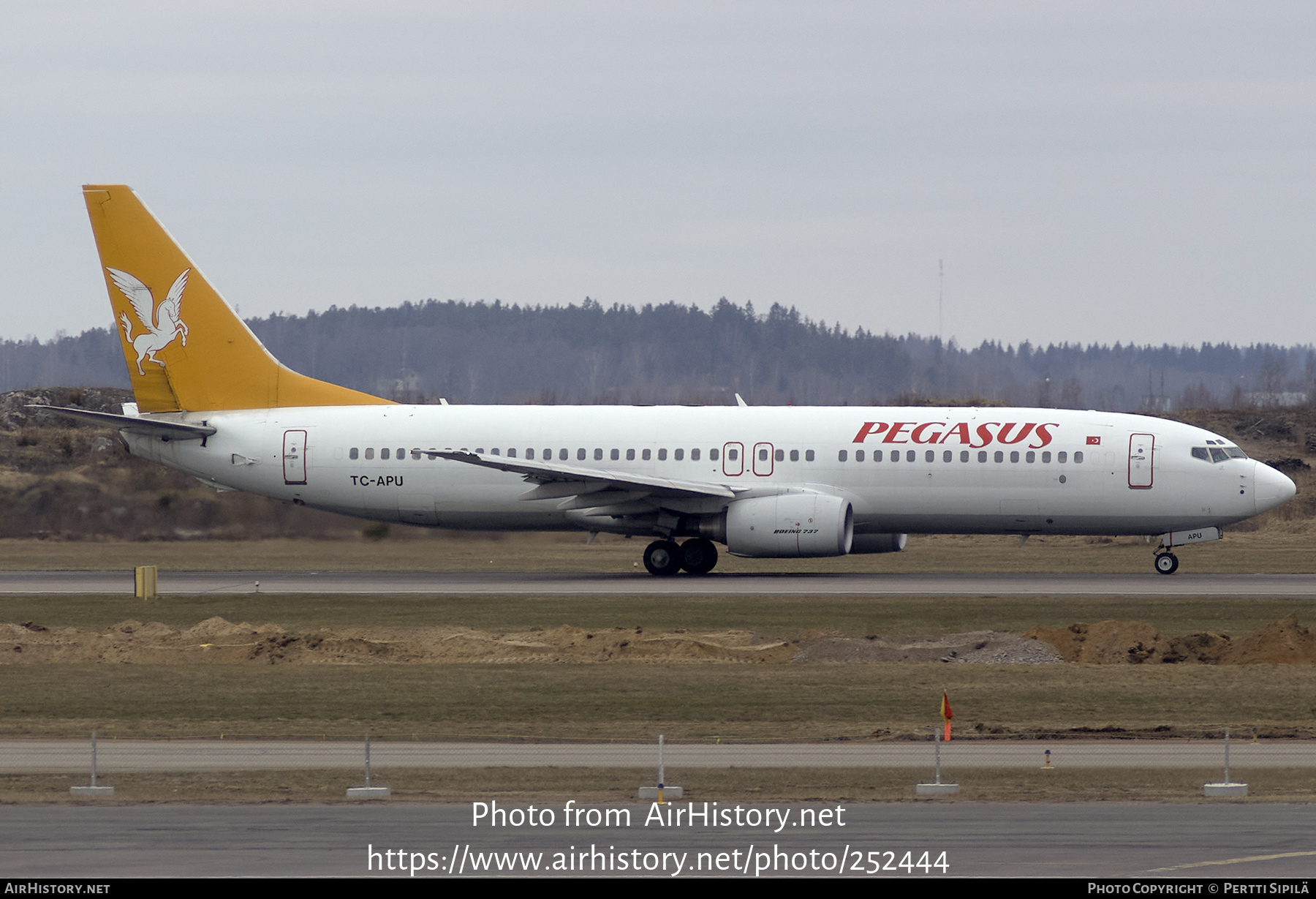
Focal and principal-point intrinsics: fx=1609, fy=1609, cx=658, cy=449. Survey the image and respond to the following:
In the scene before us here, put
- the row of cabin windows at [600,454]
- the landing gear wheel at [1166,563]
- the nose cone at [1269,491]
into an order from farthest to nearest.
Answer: the landing gear wheel at [1166,563], the row of cabin windows at [600,454], the nose cone at [1269,491]

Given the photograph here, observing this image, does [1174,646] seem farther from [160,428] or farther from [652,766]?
[160,428]

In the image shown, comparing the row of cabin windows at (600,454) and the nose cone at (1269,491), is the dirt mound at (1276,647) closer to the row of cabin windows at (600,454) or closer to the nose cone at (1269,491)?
the nose cone at (1269,491)

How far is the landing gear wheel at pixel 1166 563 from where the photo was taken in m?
44.6

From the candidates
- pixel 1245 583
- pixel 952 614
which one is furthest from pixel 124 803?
pixel 1245 583

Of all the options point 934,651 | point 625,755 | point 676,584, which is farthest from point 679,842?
point 676,584

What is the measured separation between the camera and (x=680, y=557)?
45.0 metres

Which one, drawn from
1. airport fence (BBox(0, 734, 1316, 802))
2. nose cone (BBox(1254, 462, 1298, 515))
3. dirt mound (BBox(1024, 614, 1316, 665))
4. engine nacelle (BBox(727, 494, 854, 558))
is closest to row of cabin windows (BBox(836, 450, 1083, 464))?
engine nacelle (BBox(727, 494, 854, 558))

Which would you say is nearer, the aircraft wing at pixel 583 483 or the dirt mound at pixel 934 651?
the dirt mound at pixel 934 651

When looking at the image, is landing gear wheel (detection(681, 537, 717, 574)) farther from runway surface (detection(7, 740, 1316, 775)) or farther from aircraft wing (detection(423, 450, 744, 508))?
runway surface (detection(7, 740, 1316, 775))

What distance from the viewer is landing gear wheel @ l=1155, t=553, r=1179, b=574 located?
44.6 meters

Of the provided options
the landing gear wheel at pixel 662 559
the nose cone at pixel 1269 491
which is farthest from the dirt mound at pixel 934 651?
the nose cone at pixel 1269 491

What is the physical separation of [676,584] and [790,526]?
338 cm

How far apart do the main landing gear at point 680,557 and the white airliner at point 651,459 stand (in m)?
0.05

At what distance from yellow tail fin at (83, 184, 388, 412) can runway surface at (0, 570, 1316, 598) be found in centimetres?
523
